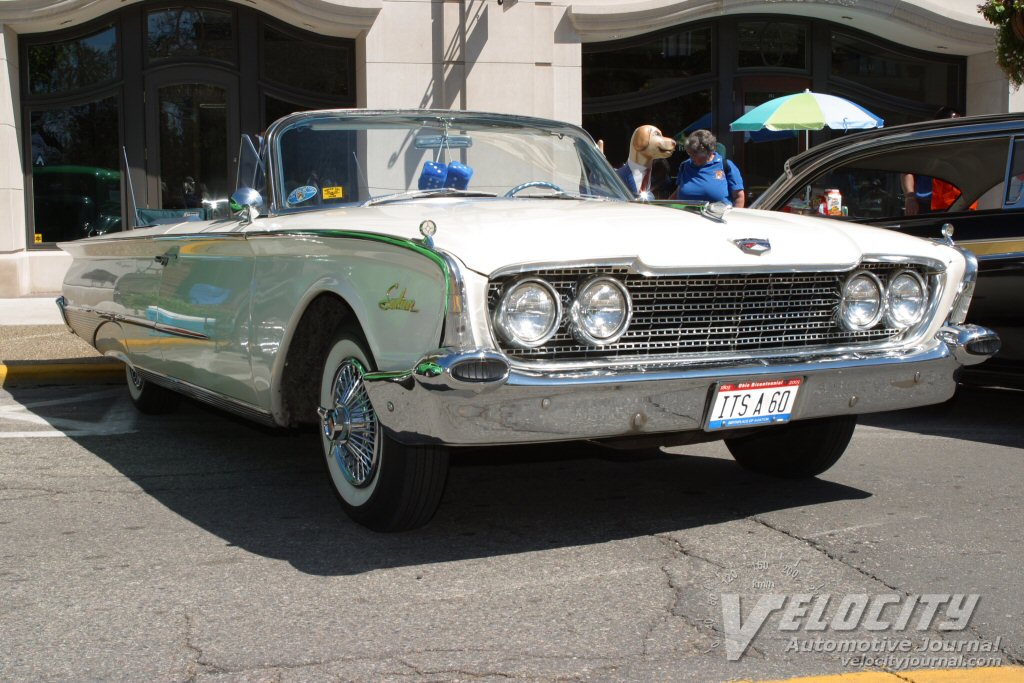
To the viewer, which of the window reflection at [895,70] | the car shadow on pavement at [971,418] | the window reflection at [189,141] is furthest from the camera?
the window reflection at [895,70]

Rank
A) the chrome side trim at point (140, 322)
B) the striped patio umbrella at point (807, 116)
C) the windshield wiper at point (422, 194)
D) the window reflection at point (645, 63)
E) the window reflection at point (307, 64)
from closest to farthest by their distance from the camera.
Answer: the windshield wiper at point (422, 194)
the chrome side trim at point (140, 322)
the striped patio umbrella at point (807, 116)
the window reflection at point (307, 64)
the window reflection at point (645, 63)

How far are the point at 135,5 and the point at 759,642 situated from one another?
13.5 m

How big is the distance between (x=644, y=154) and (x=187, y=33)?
7.71 meters

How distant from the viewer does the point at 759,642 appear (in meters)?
3.29

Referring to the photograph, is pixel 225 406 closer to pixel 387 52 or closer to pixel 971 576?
pixel 971 576

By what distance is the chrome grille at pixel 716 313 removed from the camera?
3.94 metres

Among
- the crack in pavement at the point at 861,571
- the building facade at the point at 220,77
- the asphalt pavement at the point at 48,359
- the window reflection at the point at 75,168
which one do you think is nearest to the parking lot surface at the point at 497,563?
the crack in pavement at the point at 861,571

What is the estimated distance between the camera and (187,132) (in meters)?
15.1

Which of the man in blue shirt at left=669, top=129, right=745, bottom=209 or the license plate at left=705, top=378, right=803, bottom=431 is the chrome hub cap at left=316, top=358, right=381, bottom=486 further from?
the man in blue shirt at left=669, top=129, right=745, bottom=209

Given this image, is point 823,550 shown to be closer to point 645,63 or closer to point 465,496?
point 465,496

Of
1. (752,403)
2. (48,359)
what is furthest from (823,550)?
(48,359)

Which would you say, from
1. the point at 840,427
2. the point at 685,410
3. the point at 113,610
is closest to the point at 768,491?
the point at 840,427

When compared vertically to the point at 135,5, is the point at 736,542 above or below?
below

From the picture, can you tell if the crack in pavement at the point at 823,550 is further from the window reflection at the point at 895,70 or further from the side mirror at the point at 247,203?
the window reflection at the point at 895,70
